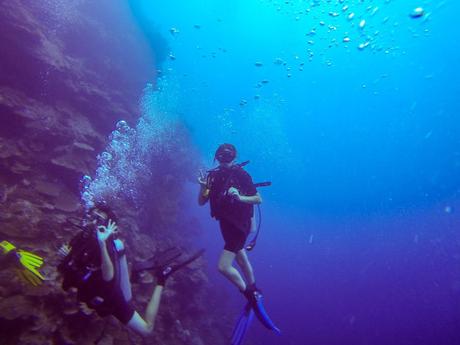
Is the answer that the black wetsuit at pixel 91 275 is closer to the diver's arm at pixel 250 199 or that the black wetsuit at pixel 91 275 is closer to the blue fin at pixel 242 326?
the diver's arm at pixel 250 199

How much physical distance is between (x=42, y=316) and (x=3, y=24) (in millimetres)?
10422

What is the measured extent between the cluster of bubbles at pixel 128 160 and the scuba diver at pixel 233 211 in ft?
20.8

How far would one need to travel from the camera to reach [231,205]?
531cm

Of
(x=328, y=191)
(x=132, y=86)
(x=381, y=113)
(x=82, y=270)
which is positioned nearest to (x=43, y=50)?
(x=132, y=86)

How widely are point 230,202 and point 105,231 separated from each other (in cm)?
209

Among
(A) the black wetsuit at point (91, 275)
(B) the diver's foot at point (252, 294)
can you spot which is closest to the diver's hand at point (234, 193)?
(B) the diver's foot at point (252, 294)

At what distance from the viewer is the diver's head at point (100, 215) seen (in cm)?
427

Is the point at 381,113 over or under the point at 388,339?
over

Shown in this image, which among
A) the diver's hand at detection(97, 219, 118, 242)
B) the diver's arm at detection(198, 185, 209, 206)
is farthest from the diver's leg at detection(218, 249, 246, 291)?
the diver's hand at detection(97, 219, 118, 242)

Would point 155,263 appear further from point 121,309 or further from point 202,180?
point 202,180

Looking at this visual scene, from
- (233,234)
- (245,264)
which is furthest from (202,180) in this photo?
(245,264)

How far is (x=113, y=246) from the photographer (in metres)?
4.26

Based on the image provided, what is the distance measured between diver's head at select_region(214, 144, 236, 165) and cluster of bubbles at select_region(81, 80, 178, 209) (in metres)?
6.37

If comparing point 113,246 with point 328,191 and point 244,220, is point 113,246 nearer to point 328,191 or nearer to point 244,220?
point 244,220
